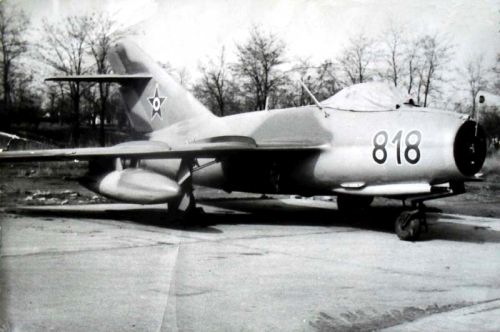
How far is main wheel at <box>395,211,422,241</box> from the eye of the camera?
9273 mm

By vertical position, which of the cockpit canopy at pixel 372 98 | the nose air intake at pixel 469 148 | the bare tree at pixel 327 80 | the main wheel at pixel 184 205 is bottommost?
the main wheel at pixel 184 205

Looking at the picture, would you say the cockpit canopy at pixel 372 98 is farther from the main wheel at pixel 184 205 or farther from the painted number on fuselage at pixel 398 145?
the main wheel at pixel 184 205

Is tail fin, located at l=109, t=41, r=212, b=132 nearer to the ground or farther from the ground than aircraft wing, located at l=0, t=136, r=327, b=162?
farther from the ground

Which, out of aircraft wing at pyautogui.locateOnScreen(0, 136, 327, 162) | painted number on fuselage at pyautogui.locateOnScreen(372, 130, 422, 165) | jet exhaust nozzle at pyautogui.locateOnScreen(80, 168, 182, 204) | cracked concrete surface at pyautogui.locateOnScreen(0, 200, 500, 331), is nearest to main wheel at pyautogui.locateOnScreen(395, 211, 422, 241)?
cracked concrete surface at pyautogui.locateOnScreen(0, 200, 500, 331)

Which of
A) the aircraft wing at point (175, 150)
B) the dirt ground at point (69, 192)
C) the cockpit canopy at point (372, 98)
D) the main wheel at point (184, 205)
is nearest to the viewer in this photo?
the cockpit canopy at point (372, 98)

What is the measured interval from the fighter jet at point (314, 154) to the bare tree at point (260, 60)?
1840 cm

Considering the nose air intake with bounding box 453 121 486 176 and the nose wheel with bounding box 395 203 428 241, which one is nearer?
the nose air intake with bounding box 453 121 486 176

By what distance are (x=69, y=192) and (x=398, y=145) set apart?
10.3m

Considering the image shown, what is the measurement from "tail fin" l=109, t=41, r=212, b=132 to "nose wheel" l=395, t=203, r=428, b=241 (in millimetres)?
6109

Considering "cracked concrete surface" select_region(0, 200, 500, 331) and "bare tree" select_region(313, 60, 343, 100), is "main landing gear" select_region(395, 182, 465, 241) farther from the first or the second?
"bare tree" select_region(313, 60, 343, 100)

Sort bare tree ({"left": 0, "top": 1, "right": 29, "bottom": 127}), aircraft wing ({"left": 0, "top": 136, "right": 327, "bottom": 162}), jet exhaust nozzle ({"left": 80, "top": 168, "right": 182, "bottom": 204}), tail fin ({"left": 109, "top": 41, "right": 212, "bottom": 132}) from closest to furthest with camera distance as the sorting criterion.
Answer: bare tree ({"left": 0, "top": 1, "right": 29, "bottom": 127})
jet exhaust nozzle ({"left": 80, "top": 168, "right": 182, "bottom": 204})
aircraft wing ({"left": 0, "top": 136, "right": 327, "bottom": 162})
tail fin ({"left": 109, "top": 41, "right": 212, "bottom": 132})

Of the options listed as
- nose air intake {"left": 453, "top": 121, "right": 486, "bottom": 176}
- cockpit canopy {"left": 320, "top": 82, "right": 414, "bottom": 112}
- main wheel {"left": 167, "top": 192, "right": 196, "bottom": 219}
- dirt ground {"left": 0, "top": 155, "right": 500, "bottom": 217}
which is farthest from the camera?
dirt ground {"left": 0, "top": 155, "right": 500, "bottom": 217}

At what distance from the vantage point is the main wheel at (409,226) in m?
9.27

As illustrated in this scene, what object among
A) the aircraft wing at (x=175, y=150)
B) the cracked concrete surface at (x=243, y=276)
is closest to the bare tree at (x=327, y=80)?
the aircraft wing at (x=175, y=150)
